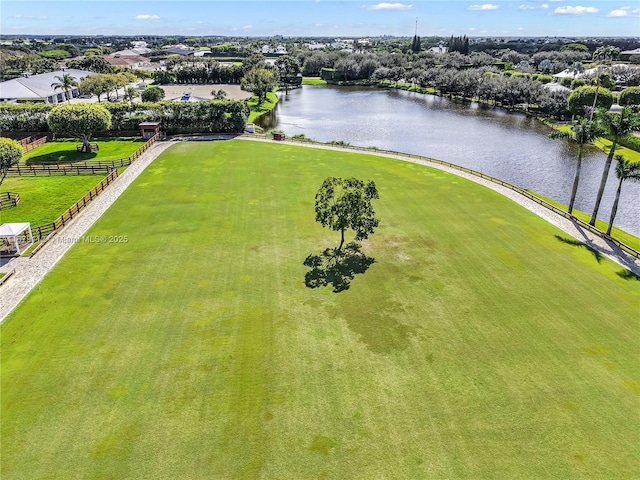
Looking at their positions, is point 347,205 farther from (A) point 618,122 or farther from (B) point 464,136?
(B) point 464,136

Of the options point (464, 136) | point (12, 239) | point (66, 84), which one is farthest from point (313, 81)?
point (12, 239)

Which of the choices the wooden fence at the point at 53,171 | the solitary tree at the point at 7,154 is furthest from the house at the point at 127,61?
the solitary tree at the point at 7,154

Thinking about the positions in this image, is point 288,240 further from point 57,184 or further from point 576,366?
point 57,184

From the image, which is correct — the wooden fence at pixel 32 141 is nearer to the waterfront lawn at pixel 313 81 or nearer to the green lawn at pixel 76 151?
the green lawn at pixel 76 151

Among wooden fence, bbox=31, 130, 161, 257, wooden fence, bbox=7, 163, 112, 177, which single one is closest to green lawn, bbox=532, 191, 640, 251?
wooden fence, bbox=31, 130, 161, 257

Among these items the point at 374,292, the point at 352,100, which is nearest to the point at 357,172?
the point at 374,292
